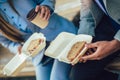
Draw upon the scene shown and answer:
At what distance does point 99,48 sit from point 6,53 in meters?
0.99

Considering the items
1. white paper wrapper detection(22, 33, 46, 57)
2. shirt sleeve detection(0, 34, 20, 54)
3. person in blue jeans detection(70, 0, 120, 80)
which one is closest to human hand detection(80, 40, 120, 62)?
person in blue jeans detection(70, 0, 120, 80)

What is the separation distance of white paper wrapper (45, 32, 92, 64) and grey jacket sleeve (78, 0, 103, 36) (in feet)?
0.11

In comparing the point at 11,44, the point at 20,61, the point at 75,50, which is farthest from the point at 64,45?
the point at 11,44

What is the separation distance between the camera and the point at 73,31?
154 centimetres

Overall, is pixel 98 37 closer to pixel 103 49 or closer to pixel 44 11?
pixel 103 49

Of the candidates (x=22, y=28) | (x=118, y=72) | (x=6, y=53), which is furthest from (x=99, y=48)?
(x=6, y=53)

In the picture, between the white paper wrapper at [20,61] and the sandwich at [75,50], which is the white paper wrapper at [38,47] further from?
the sandwich at [75,50]

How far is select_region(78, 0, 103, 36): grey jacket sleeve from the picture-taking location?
1266 mm

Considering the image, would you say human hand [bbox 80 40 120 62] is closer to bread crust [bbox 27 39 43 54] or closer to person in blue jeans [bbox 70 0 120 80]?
person in blue jeans [bbox 70 0 120 80]

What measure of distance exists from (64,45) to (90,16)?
0.15m

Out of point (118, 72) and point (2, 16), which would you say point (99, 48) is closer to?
point (118, 72)

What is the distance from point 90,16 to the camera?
132 cm

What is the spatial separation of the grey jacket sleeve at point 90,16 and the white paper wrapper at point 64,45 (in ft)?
0.11

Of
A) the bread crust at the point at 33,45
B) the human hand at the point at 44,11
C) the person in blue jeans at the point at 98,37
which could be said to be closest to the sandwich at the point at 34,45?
the bread crust at the point at 33,45
